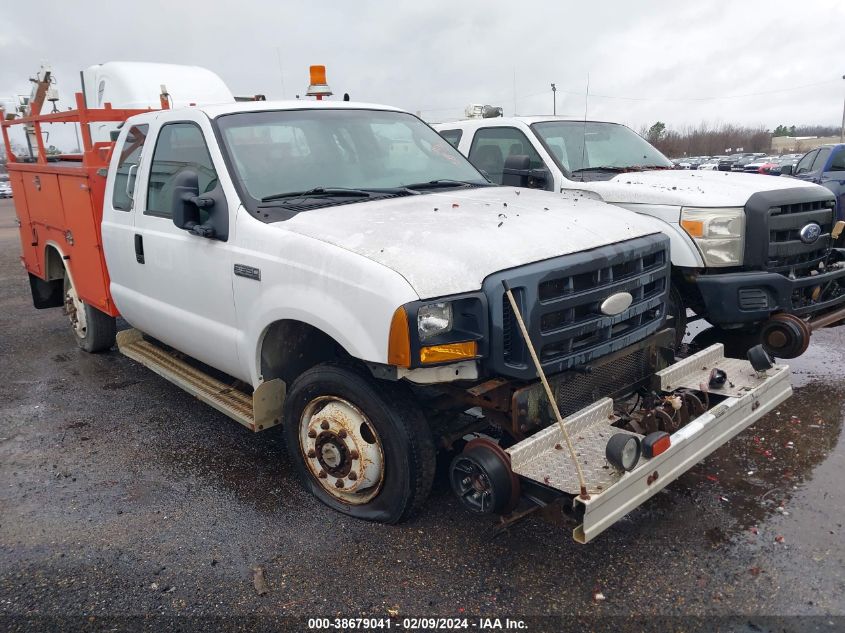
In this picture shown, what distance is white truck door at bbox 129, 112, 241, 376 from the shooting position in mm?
3945

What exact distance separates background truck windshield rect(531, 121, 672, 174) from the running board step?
11.3 ft

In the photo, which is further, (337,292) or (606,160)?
(606,160)

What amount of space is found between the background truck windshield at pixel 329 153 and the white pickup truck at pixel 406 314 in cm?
2

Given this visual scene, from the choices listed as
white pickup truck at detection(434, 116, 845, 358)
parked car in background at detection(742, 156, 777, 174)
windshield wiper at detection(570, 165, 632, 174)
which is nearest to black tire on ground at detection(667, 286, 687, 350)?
white pickup truck at detection(434, 116, 845, 358)

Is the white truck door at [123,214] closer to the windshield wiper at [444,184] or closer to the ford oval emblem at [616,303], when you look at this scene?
the windshield wiper at [444,184]

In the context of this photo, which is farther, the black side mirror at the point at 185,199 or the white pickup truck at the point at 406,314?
the black side mirror at the point at 185,199

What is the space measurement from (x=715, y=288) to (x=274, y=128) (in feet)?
10.3

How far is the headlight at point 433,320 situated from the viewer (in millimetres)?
2838

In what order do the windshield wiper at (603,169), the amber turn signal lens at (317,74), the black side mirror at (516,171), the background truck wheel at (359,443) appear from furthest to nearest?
the windshield wiper at (603,169) → the amber turn signal lens at (317,74) → the black side mirror at (516,171) → the background truck wheel at (359,443)

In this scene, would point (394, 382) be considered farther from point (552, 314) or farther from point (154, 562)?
point (154, 562)

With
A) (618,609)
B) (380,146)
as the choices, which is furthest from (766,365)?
(380,146)

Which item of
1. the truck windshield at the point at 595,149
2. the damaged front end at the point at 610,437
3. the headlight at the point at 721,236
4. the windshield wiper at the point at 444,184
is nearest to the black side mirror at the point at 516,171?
the windshield wiper at the point at 444,184

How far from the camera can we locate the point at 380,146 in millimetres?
4434

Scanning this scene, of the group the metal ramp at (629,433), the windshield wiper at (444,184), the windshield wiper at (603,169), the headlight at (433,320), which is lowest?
the metal ramp at (629,433)
